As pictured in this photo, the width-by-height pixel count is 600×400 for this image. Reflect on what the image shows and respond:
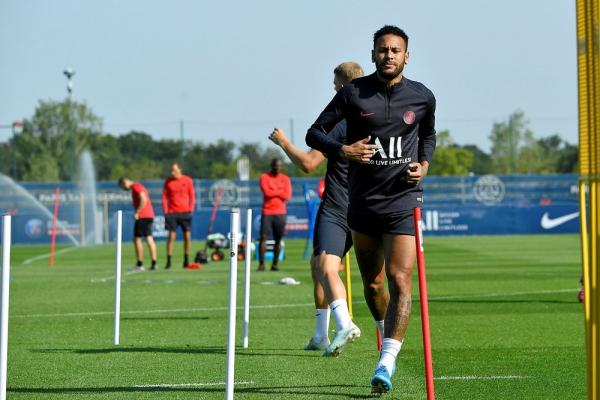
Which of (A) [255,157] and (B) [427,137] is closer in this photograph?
(B) [427,137]

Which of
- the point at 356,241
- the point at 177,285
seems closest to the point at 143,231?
the point at 177,285

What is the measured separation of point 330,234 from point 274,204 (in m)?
16.0

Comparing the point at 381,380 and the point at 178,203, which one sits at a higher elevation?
the point at 178,203

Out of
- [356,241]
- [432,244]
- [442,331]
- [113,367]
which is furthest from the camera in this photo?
[432,244]

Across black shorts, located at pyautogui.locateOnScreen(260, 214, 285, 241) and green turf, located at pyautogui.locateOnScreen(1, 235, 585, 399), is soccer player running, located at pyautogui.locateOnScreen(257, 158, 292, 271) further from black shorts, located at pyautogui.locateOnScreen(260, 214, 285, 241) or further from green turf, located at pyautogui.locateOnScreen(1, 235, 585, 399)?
green turf, located at pyautogui.locateOnScreen(1, 235, 585, 399)

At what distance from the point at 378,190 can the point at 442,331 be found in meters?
4.82

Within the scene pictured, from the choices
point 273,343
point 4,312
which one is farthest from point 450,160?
point 4,312

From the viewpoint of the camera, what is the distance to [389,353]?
26.3ft

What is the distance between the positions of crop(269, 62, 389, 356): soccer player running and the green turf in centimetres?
34

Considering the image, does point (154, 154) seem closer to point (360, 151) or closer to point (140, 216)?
point (140, 216)

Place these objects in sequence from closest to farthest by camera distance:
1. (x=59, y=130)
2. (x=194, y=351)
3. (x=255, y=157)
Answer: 1. (x=194, y=351)
2. (x=255, y=157)
3. (x=59, y=130)

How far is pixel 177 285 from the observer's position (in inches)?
858

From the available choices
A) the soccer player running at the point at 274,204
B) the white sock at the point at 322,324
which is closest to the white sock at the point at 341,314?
the white sock at the point at 322,324

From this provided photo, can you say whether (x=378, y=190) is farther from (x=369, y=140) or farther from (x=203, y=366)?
(x=203, y=366)
